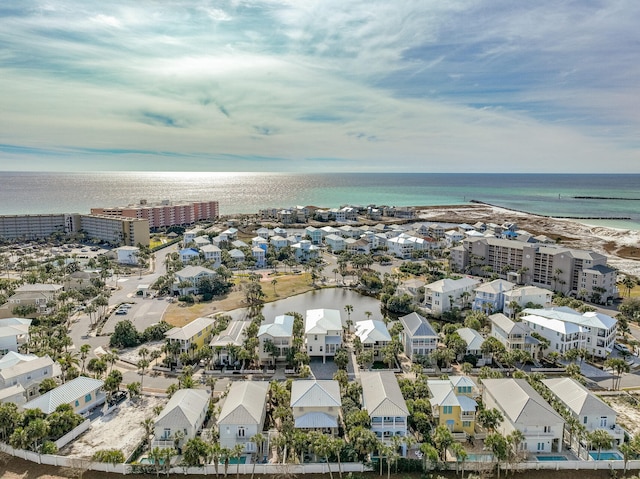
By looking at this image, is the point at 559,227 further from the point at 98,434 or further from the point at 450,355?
the point at 98,434

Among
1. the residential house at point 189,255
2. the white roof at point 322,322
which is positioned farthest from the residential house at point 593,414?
the residential house at point 189,255

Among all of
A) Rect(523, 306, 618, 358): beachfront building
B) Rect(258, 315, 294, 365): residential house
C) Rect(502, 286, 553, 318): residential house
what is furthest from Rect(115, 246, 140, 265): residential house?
Rect(523, 306, 618, 358): beachfront building

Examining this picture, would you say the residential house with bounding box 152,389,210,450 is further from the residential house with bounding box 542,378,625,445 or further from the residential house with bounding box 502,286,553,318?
the residential house with bounding box 502,286,553,318

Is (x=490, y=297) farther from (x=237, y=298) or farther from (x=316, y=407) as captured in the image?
(x=237, y=298)

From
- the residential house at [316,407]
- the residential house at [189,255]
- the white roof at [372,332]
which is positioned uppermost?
the residential house at [189,255]

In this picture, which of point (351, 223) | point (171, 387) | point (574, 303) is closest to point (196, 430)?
point (171, 387)

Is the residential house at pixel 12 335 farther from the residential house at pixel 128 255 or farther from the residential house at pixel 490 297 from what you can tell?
the residential house at pixel 490 297

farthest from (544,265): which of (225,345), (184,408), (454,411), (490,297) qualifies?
(184,408)
